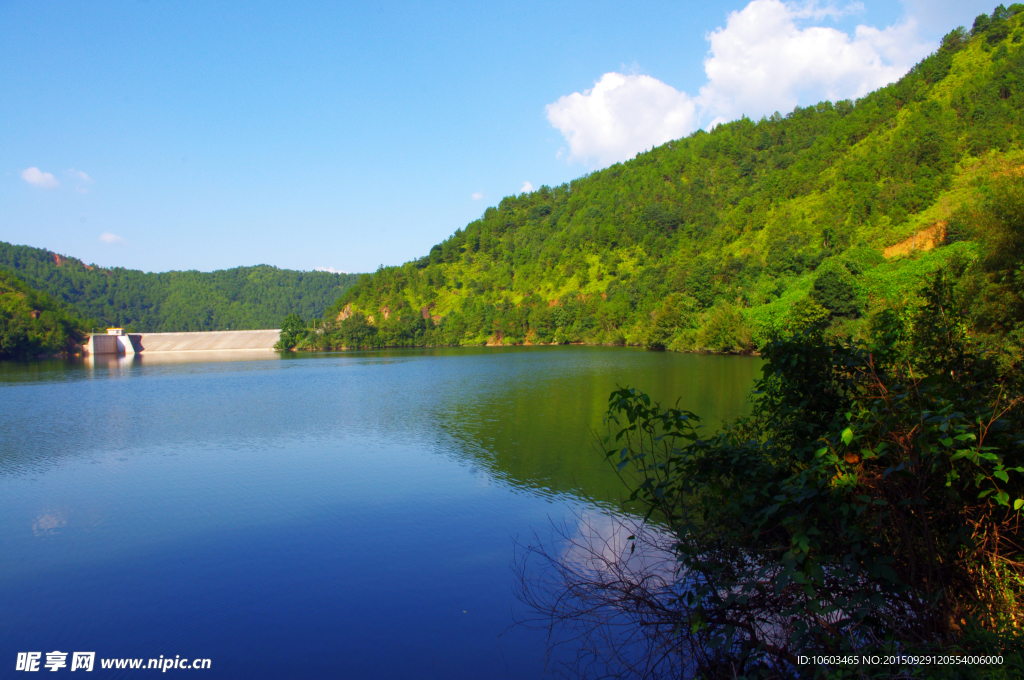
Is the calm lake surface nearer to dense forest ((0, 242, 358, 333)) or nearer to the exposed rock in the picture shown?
the exposed rock

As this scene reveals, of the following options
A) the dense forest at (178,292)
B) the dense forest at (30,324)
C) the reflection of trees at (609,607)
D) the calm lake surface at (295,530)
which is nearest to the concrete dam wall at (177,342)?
the dense forest at (30,324)

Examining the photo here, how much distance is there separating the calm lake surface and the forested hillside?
4.83m

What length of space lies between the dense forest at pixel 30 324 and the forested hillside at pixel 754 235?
30.7m

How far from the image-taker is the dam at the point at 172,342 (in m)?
87.4

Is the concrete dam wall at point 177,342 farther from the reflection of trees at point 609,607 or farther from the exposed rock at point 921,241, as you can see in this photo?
the reflection of trees at point 609,607

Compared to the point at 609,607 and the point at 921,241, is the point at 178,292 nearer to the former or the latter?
the point at 921,241

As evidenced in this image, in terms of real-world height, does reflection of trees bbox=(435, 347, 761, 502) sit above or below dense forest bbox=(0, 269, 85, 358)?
below

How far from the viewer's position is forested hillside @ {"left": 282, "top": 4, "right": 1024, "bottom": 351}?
124 ft

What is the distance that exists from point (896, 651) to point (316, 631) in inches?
212

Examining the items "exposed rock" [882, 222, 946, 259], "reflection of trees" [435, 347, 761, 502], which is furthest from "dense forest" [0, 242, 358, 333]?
"exposed rock" [882, 222, 946, 259]

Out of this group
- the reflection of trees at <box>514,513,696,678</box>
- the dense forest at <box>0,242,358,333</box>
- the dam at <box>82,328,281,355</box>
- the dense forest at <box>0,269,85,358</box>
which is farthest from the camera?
the dense forest at <box>0,242,358,333</box>

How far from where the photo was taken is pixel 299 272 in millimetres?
196125

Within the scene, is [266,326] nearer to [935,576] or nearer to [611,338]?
[611,338]

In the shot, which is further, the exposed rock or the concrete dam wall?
the concrete dam wall
